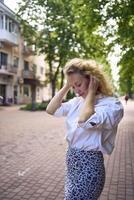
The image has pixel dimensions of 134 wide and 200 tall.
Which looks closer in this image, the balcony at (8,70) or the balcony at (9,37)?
the balcony at (9,37)

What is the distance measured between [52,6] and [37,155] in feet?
95.8

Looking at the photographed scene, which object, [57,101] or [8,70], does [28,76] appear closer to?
[8,70]

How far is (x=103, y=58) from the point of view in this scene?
18109 millimetres

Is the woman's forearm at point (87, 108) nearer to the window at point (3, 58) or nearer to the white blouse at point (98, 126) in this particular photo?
the white blouse at point (98, 126)

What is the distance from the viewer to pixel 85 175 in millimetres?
3156

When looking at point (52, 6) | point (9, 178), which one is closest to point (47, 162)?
point (9, 178)

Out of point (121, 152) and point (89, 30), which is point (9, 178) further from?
point (89, 30)

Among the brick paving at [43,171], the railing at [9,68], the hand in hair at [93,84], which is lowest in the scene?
the brick paving at [43,171]

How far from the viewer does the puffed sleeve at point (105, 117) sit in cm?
298

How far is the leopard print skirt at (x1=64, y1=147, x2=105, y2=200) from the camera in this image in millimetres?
3150

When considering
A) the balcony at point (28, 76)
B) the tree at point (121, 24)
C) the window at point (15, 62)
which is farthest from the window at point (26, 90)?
the tree at point (121, 24)

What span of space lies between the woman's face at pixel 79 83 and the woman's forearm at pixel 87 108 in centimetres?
12

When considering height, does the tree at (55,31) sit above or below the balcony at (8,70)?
above

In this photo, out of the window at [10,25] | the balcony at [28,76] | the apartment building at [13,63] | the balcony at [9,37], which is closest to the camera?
the balcony at [9,37]
